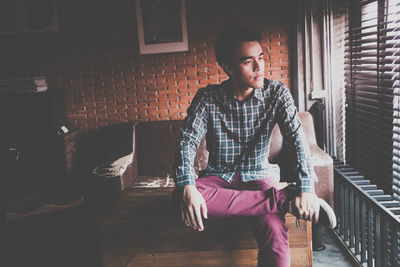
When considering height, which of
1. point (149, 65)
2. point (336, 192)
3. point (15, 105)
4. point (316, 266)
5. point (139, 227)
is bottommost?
point (316, 266)

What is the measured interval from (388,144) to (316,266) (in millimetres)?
916

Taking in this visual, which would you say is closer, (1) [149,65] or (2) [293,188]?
(2) [293,188]

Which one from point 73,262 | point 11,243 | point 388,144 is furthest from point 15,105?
point 388,144

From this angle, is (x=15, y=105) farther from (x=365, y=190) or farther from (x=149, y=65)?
(x=365, y=190)

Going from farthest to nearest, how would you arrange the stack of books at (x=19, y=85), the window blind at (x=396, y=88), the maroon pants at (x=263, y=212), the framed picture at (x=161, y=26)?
the framed picture at (x=161, y=26), the stack of books at (x=19, y=85), the window blind at (x=396, y=88), the maroon pants at (x=263, y=212)

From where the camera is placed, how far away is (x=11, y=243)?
2.91 meters

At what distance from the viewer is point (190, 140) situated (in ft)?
6.04

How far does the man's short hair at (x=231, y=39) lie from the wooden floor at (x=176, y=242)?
0.87m

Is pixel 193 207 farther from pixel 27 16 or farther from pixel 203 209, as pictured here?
pixel 27 16

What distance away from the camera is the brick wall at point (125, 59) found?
352 centimetres

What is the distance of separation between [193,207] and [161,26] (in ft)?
8.05

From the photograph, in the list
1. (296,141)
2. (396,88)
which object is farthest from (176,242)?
(396,88)

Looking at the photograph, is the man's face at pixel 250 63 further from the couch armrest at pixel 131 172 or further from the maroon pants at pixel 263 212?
the couch armrest at pixel 131 172

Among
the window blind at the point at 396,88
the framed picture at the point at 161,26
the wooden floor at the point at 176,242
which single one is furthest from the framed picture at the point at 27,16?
the window blind at the point at 396,88
